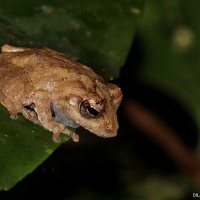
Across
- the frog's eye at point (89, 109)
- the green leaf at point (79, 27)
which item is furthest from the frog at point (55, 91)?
the green leaf at point (79, 27)

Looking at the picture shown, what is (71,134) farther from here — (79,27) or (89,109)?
(79,27)

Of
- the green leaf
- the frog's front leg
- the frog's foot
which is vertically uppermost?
the green leaf

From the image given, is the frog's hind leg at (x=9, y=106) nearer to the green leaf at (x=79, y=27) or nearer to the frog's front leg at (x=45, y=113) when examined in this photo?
the frog's front leg at (x=45, y=113)

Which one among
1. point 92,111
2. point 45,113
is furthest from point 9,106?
point 92,111

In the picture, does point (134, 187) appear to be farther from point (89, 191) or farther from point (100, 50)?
point (100, 50)

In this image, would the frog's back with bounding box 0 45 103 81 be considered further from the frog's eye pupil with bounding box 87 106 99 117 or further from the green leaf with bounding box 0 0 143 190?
the green leaf with bounding box 0 0 143 190

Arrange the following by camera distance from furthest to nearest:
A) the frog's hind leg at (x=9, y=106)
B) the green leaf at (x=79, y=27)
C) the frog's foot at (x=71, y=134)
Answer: the green leaf at (x=79, y=27) → the frog's foot at (x=71, y=134) → the frog's hind leg at (x=9, y=106)

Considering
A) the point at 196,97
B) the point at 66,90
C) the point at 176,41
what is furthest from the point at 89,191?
the point at 66,90

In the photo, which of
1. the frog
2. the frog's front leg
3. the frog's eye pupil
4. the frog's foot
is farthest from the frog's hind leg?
the frog's eye pupil
